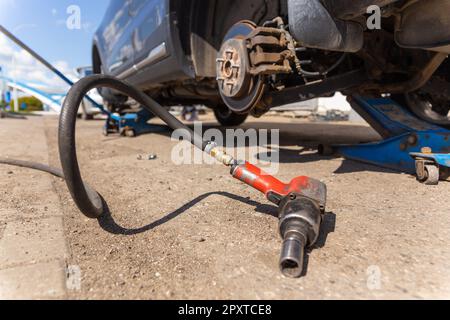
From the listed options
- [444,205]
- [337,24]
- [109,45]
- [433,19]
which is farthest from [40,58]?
[444,205]

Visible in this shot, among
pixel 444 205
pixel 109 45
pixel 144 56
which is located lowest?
pixel 444 205

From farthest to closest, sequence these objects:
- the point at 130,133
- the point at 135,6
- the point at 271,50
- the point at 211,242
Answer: the point at 130,133
the point at 135,6
the point at 271,50
the point at 211,242

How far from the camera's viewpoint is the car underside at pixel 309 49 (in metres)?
1.34

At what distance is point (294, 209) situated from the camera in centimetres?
99

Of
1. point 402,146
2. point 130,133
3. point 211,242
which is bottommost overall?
point 211,242

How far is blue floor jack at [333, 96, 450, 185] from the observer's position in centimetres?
175

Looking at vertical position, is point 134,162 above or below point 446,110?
below

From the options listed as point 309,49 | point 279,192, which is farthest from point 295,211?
point 309,49

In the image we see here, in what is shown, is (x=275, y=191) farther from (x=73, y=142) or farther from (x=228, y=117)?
(x=228, y=117)

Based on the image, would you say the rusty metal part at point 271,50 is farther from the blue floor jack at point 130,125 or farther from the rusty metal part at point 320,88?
the blue floor jack at point 130,125

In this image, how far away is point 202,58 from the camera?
7.57 ft

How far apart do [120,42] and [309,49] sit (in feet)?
8.06

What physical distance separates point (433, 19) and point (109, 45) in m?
4.00
